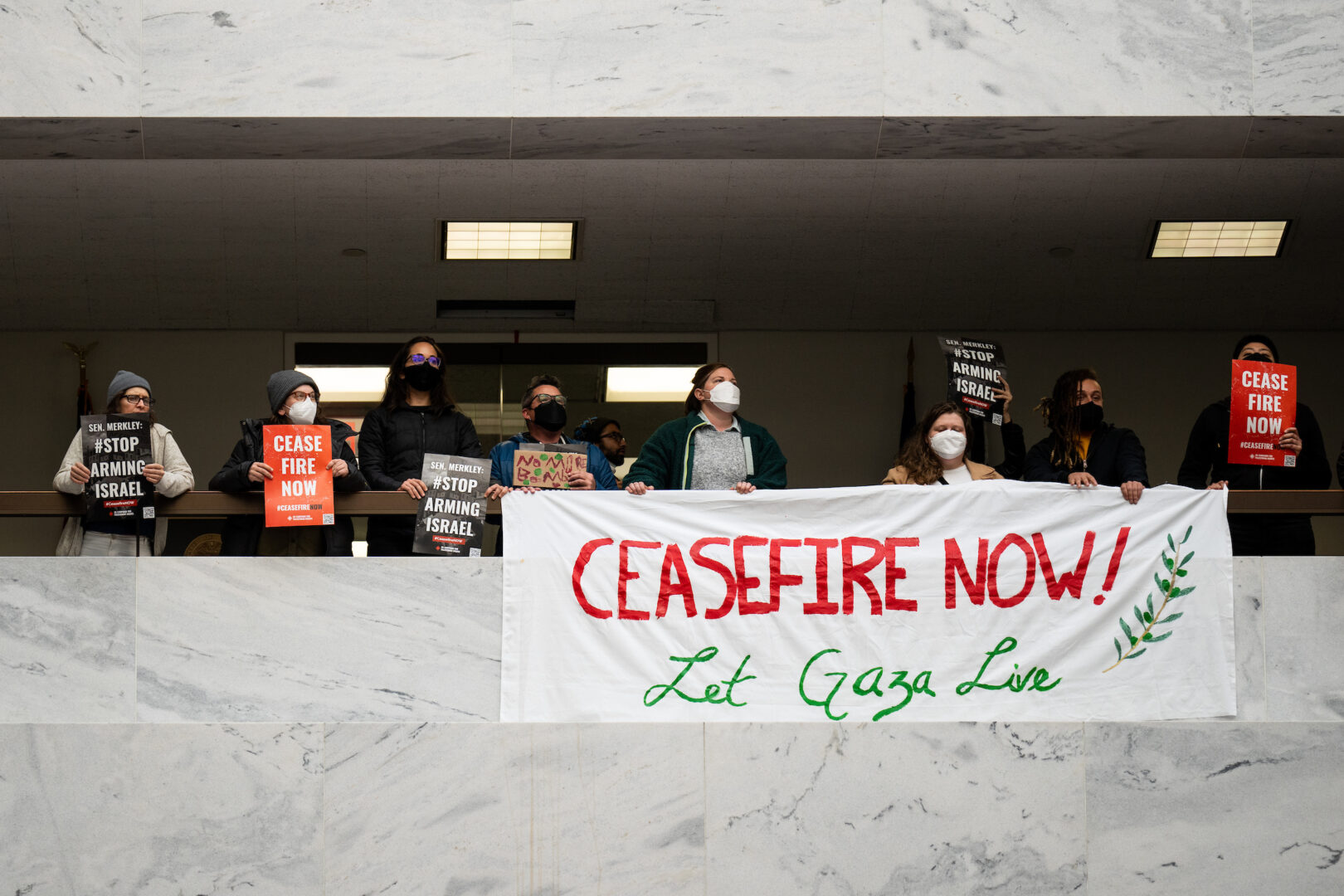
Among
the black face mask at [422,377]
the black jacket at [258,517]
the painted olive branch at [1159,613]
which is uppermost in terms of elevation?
the black face mask at [422,377]

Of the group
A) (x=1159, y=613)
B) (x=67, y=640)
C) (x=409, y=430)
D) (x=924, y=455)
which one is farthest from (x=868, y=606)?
(x=67, y=640)

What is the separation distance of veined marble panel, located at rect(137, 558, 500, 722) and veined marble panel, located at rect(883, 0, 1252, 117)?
3300mm

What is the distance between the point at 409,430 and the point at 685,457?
1325mm

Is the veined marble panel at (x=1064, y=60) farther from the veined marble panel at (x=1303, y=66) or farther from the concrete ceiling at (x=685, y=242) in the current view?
the concrete ceiling at (x=685, y=242)

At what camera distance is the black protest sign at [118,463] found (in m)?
5.82

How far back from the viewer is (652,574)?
19.8ft

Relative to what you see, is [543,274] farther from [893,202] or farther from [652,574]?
[652,574]

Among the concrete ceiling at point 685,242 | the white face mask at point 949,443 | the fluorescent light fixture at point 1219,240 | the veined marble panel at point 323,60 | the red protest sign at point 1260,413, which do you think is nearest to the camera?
the red protest sign at point 1260,413

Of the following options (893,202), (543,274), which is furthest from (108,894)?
(893,202)

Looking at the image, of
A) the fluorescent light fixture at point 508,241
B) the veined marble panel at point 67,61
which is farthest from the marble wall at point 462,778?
the fluorescent light fixture at point 508,241

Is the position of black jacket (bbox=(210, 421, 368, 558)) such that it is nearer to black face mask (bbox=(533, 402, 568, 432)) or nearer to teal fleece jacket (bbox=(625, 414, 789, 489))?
black face mask (bbox=(533, 402, 568, 432))

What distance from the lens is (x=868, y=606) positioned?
19.9ft

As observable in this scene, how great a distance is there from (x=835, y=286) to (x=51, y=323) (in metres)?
5.42

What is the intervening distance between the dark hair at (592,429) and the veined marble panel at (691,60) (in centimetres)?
208
